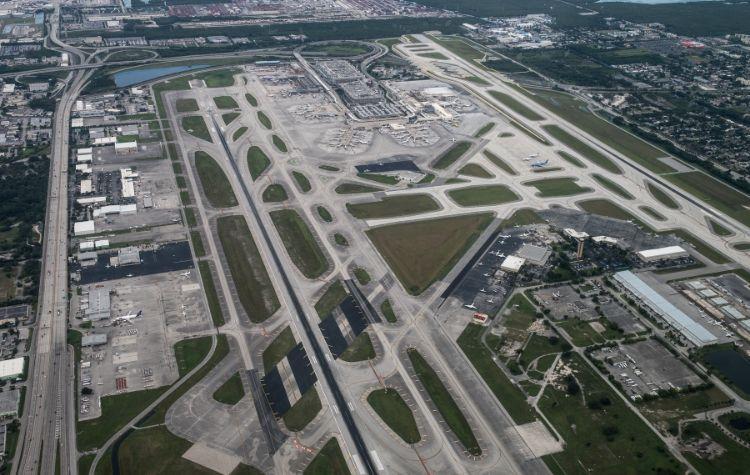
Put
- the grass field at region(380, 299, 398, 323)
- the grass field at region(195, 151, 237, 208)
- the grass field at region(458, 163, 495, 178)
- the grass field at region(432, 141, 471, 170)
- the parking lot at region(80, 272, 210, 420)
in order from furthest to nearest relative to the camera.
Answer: the grass field at region(432, 141, 471, 170)
the grass field at region(458, 163, 495, 178)
the grass field at region(195, 151, 237, 208)
the grass field at region(380, 299, 398, 323)
the parking lot at region(80, 272, 210, 420)

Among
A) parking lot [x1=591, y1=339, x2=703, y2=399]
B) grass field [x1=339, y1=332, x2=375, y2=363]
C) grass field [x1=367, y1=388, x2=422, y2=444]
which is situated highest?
parking lot [x1=591, y1=339, x2=703, y2=399]

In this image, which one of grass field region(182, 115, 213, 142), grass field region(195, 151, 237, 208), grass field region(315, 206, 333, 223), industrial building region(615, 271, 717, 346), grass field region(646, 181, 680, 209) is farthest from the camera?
grass field region(182, 115, 213, 142)

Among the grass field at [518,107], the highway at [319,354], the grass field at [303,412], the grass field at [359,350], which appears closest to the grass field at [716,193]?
the grass field at [518,107]

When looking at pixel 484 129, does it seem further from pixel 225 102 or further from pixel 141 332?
pixel 141 332

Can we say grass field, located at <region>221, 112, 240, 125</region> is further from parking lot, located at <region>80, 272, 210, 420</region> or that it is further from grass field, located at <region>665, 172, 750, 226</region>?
grass field, located at <region>665, 172, 750, 226</region>

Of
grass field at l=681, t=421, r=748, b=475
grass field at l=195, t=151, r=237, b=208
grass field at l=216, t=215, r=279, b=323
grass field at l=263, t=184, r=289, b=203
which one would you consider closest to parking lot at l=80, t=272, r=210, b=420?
grass field at l=216, t=215, r=279, b=323

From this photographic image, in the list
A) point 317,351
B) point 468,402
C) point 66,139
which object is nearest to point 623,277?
point 468,402

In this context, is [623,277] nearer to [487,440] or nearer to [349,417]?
[487,440]

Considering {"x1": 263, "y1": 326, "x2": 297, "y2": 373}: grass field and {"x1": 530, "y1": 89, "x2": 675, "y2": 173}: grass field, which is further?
{"x1": 530, "y1": 89, "x2": 675, "y2": 173}: grass field
